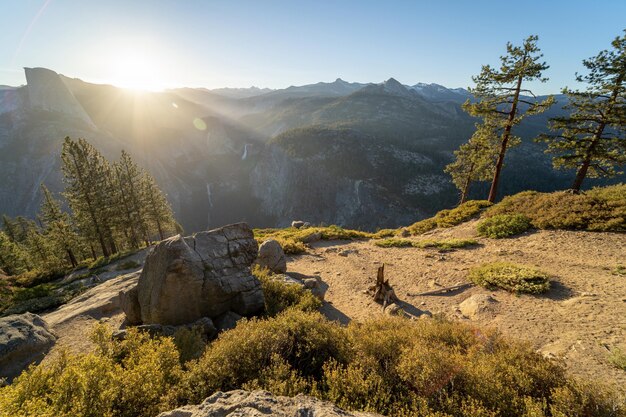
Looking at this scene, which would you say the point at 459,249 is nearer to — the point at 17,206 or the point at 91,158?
the point at 91,158

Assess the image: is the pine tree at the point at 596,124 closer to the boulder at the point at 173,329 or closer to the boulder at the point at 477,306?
the boulder at the point at 477,306

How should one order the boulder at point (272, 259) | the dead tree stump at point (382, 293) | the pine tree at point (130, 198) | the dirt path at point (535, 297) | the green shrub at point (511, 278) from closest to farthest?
the dirt path at point (535, 297) → the green shrub at point (511, 278) → the dead tree stump at point (382, 293) → the boulder at point (272, 259) → the pine tree at point (130, 198)

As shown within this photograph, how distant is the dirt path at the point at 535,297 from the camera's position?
21.7 feet

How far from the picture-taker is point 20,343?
7895mm

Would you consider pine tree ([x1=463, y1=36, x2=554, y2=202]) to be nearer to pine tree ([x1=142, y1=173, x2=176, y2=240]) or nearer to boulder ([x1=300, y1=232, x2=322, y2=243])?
boulder ([x1=300, y1=232, x2=322, y2=243])

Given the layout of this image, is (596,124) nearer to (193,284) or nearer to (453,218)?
(453,218)

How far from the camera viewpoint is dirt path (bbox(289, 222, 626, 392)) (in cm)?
661

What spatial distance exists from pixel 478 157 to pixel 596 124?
7.73 meters

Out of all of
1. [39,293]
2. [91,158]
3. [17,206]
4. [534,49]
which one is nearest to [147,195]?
[91,158]

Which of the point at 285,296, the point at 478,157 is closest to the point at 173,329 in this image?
the point at 285,296

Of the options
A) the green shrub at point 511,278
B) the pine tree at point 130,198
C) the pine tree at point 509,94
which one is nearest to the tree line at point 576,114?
the pine tree at point 509,94

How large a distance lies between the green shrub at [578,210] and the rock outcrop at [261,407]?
17226 mm

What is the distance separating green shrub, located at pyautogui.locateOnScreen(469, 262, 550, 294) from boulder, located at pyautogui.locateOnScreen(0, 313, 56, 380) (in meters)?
15.3

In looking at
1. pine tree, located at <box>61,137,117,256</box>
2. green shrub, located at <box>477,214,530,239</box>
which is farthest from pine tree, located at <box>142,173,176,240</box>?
green shrub, located at <box>477,214,530,239</box>
